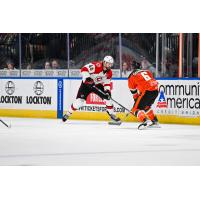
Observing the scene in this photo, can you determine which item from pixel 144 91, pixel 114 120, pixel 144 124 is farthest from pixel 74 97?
pixel 144 124

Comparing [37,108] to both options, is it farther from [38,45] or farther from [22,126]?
[38,45]

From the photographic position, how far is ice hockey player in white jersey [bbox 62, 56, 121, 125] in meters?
11.6

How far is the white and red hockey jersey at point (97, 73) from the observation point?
→ 11.6 metres

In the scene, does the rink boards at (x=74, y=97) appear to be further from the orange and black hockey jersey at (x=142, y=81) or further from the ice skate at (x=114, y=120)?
the orange and black hockey jersey at (x=142, y=81)

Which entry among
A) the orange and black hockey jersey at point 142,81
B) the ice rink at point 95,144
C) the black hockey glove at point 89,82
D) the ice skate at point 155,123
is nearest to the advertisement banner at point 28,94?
the ice rink at point 95,144

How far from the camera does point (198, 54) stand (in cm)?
1322

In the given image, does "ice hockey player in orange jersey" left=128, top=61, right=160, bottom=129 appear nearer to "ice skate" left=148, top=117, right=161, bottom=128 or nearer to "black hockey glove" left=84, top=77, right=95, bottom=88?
"ice skate" left=148, top=117, right=161, bottom=128

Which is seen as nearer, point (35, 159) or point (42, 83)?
point (35, 159)

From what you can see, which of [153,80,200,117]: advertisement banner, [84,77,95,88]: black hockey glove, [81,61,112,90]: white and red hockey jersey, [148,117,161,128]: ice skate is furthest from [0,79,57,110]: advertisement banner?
[148,117,161,128]: ice skate

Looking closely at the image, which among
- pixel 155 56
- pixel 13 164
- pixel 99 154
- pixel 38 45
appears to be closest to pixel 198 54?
pixel 155 56

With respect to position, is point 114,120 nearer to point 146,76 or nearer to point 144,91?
point 144,91

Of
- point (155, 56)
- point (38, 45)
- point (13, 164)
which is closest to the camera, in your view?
point (13, 164)

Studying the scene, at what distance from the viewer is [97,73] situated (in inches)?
463

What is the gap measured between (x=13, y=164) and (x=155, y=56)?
27.5 ft
